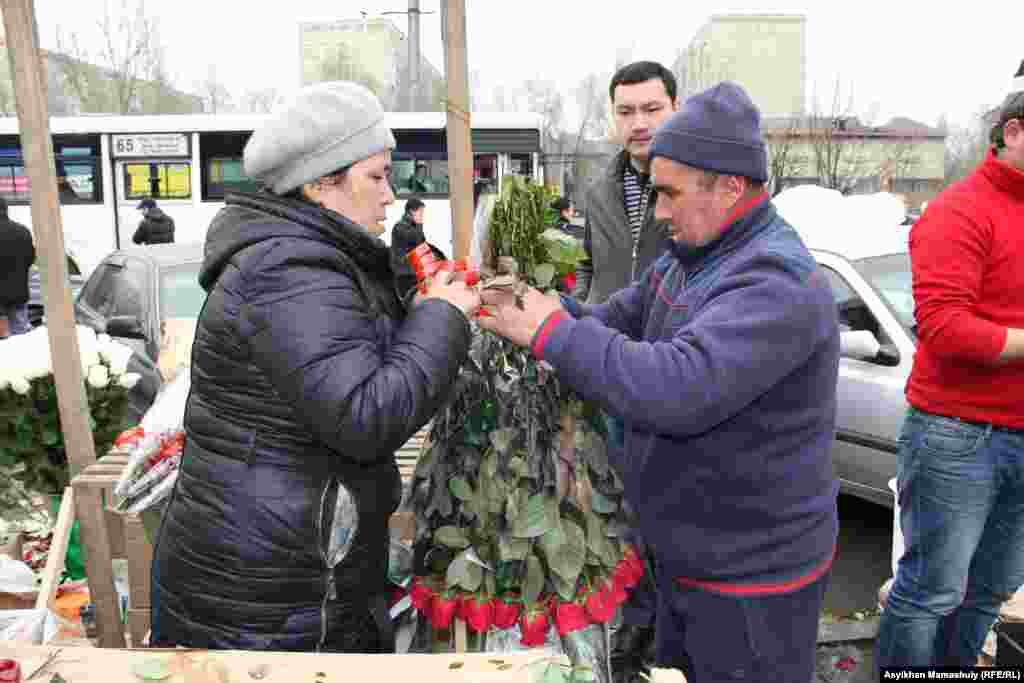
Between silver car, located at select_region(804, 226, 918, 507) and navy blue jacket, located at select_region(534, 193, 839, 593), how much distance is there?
2.65m

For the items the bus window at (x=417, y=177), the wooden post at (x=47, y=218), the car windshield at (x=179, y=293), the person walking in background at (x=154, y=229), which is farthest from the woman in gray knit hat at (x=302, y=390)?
the bus window at (x=417, y=177)

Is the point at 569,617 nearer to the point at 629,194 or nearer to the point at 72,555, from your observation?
the point at 629,194

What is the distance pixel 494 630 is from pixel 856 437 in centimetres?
329

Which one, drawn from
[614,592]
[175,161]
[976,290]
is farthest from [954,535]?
[175,161]

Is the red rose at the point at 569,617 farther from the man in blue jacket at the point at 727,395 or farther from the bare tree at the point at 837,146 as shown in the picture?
the bare tree at the point at 837,146

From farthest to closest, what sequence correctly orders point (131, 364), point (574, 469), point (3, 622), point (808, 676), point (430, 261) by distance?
1. point (131, 364)
2. point (3, 622)
3. point (808, 676)
4. point (574, 469)
5. point (430, 261)

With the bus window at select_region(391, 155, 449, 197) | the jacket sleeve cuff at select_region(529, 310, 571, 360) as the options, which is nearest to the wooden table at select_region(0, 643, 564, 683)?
the jacket sleeve cuff at select_region(529, 310, 571, 360)

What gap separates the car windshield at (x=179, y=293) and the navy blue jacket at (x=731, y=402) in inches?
178

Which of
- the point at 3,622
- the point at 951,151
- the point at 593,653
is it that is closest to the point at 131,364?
the point at 3,622

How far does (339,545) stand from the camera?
166 cm

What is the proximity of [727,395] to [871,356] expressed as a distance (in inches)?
120

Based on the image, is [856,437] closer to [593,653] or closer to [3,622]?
[593,653]

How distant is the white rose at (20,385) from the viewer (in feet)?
10.3

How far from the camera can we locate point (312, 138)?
1615mm
